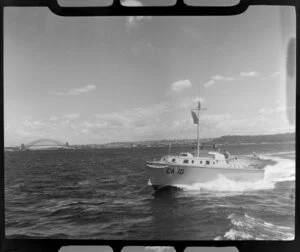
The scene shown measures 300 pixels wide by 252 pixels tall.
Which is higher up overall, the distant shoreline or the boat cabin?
the distant shoreline

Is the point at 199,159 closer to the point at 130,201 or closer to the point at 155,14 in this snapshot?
the point at 130,201

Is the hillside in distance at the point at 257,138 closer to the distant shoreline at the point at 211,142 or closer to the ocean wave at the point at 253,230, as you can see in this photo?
the distant shoreline at the point at 211,142

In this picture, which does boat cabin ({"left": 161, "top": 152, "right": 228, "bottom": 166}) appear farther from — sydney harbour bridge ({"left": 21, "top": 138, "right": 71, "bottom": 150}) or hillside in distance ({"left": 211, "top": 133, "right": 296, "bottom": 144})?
sydney harbour bridge ({"left": 21, "top": 138, "right": 71, "bottom": 150})

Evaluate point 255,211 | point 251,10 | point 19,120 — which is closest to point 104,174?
point 19,120

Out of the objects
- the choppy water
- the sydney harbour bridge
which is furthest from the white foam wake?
the sydney harbour bridge

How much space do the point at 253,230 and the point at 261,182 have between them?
0.35ft

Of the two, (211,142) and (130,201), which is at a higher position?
(211,142)

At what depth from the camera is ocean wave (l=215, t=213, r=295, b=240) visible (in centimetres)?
81

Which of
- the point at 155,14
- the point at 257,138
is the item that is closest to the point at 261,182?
the point at 257,138

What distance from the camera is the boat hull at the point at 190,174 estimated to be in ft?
2.75

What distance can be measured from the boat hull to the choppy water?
14 millimetres

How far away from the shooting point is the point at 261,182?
0.83m

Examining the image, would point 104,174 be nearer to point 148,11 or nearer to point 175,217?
point 175,217

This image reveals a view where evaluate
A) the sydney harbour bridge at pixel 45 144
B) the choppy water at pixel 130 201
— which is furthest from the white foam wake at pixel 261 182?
the sydney harbour bridge at pixel 45 144
